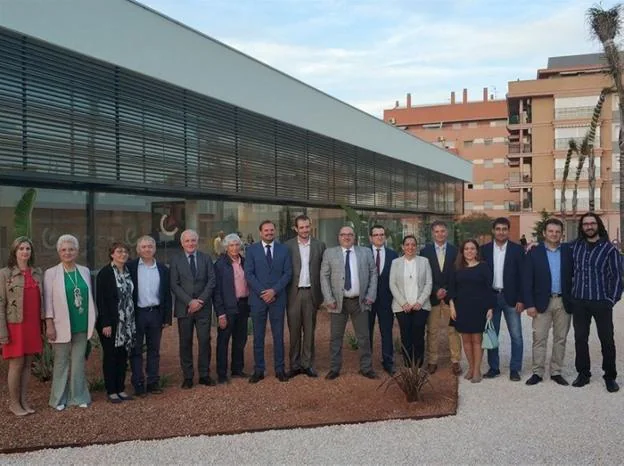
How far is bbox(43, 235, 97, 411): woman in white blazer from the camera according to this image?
5656 mm

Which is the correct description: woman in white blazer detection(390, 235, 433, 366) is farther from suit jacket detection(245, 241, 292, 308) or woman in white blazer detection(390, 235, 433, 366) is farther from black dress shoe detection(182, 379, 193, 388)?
black dress shoe detection(182, 379, 193, 388)

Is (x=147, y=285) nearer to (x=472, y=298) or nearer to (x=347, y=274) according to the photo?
(x=347, y=274)

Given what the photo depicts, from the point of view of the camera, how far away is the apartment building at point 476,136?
2491 inches

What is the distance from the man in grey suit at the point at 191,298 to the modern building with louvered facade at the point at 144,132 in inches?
164

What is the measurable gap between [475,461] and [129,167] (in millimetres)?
8592

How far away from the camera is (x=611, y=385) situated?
20.6ft

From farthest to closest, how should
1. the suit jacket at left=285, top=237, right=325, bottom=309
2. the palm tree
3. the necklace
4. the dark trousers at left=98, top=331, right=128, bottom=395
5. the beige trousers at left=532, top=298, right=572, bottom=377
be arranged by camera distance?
the palm tree → the suit jacket at left=285, top=237, right=325, bottom=309 → the beige trousers at left=532, top=298, right=572, bottom=377 → the dark trousers at left=98, top=331, right=128, bottom=395 → the necklace

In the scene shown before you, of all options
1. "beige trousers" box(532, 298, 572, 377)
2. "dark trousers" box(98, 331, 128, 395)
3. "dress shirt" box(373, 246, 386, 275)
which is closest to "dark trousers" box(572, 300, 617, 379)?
"beige trousers" box(532, 298, 572, 377)

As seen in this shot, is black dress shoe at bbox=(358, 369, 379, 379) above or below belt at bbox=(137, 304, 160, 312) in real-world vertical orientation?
below

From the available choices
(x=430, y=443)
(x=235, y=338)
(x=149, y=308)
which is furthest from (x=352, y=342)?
(x=430, y=443)

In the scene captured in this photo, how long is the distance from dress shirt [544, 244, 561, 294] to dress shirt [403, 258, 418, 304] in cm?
146

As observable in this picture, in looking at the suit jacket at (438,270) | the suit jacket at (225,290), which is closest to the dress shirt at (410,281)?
the suit jacket at (438,270)

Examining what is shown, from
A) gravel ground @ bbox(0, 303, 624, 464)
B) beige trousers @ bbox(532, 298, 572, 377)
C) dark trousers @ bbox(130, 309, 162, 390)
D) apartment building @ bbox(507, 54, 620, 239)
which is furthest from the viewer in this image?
apartment building @ bbox(507, 54, 620, 239)

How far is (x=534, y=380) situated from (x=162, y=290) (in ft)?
13.5
